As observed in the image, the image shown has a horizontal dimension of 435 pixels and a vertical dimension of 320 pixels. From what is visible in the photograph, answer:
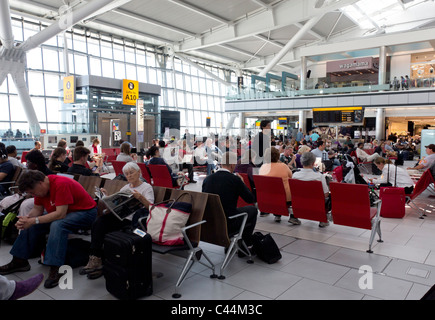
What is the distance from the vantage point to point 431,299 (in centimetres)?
173

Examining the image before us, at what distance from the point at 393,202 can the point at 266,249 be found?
3717mm

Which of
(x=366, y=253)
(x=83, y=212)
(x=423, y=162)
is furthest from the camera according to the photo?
(x=423, y=162)

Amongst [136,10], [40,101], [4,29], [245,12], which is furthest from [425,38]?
[40,101]

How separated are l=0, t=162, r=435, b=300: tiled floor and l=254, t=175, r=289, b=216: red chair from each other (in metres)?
0.43

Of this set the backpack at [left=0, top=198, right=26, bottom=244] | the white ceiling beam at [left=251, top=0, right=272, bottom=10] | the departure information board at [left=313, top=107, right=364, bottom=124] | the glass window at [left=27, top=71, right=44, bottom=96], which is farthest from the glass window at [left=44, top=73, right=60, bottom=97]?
the backpack at [left=0, top=198, right=26, bottom=244]

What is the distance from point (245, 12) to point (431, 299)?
26565mm

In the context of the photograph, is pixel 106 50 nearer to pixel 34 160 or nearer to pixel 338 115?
pixel 338 115

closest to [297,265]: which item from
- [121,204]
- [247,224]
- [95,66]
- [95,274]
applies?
[247,224]

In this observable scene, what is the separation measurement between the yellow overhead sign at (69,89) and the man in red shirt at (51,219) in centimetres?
1676

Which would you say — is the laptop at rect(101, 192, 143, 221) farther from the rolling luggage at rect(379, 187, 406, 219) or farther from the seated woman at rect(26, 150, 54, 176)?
the rolling luggage at rect(379, 187, 406, 219)

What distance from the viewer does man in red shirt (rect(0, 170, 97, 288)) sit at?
139 inches

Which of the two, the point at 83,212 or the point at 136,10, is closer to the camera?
the point at 83,212
